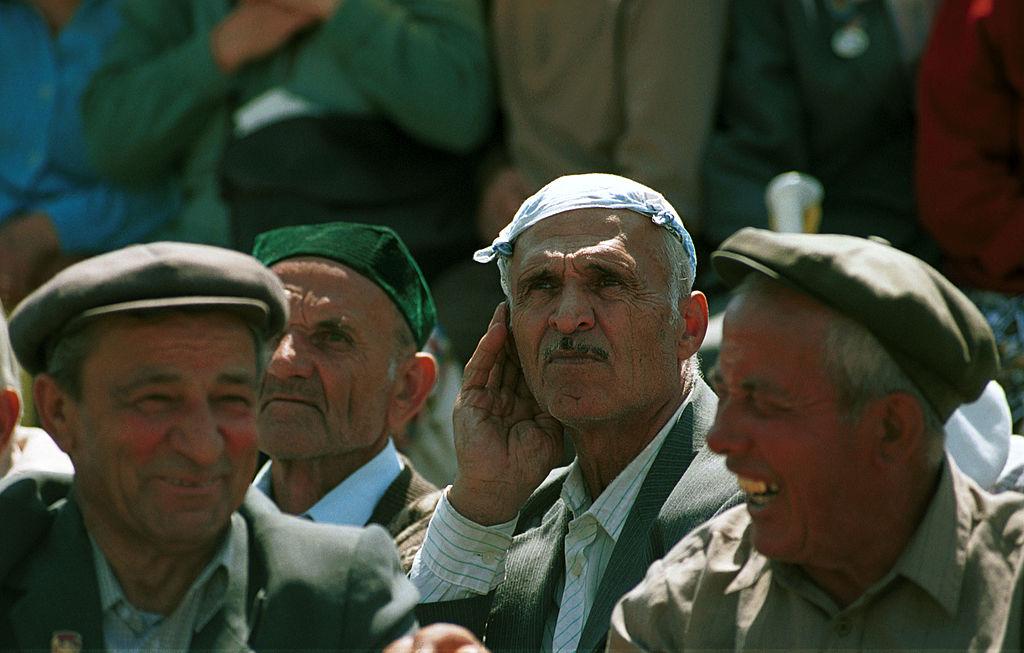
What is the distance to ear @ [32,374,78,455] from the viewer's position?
10.7 feet

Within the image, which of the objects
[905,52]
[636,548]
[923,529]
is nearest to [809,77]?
[905,52]

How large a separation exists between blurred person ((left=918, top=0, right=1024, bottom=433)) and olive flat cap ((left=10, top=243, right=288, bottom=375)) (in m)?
3.23

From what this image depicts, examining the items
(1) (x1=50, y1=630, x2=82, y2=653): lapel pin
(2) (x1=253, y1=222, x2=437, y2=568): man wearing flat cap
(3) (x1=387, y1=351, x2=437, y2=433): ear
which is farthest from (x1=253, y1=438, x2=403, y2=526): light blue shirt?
(1) (x1=50, y1=630, x2=82, y2=653): lapel pin

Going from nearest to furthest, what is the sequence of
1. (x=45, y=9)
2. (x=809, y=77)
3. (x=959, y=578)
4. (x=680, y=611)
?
(x=959, y=578), (x=680, y=611), (x=809, y=77), (x=45, y=9)

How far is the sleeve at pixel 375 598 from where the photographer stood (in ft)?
10.4

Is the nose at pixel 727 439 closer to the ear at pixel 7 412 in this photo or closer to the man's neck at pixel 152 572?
the man's neck at pixel 152 572

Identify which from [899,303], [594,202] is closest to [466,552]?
[594,202]

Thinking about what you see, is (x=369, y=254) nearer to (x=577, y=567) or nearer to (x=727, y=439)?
(x=577, y=567)

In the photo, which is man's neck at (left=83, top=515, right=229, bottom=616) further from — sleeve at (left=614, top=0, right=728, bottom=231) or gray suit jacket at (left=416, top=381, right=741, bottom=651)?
sleeve at (left=614, top=0, right=728, bottom=231)

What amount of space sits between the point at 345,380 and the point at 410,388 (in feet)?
0.87

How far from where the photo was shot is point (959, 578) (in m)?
3.06

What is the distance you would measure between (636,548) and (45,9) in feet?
14.6

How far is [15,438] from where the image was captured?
471 cm

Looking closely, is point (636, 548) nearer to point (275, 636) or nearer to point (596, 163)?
point (275, 636)
